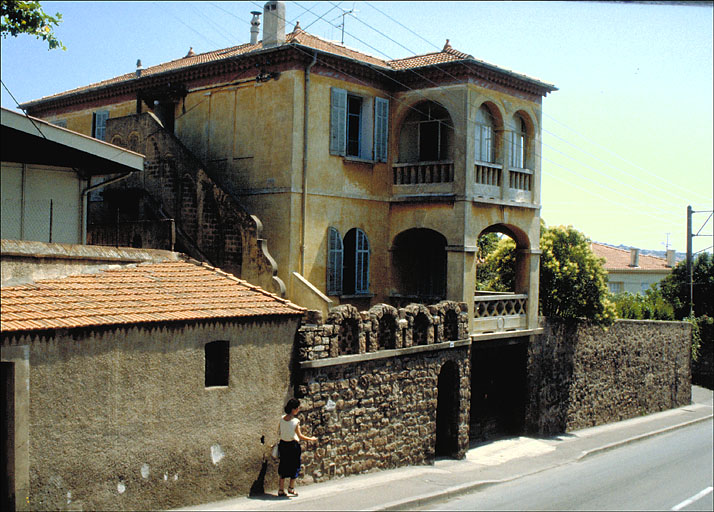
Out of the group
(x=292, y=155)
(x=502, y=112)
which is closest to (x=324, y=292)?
(x=292, y=155)

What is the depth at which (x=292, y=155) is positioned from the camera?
56.9ft

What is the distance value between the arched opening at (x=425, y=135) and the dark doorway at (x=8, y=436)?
41.5 ft

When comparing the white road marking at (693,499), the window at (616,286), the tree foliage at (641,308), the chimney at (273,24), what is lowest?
the white road marking at (693,499)

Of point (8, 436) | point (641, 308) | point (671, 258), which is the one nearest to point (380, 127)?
point (8, 436)

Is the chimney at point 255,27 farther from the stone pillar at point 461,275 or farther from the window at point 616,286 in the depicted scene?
the window at point 616,286

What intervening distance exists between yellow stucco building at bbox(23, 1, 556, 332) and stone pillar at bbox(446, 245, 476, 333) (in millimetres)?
35

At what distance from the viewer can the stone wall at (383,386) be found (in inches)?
546

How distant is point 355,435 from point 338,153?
7007 millimetres

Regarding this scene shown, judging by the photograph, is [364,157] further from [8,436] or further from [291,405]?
[8,436]

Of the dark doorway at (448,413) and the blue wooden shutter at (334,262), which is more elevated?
the blue wooden shutter at (334,262)

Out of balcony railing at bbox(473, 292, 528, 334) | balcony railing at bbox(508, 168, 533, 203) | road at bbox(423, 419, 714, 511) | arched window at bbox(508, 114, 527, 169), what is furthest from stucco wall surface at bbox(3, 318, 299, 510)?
arched window at bbox(508, 114, 527, 169)

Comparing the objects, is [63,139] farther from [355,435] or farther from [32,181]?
[355,435]

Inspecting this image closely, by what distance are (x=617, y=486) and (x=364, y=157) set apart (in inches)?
387

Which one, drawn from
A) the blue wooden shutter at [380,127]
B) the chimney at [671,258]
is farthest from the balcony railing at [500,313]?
Result: the chimney at [671,258]
